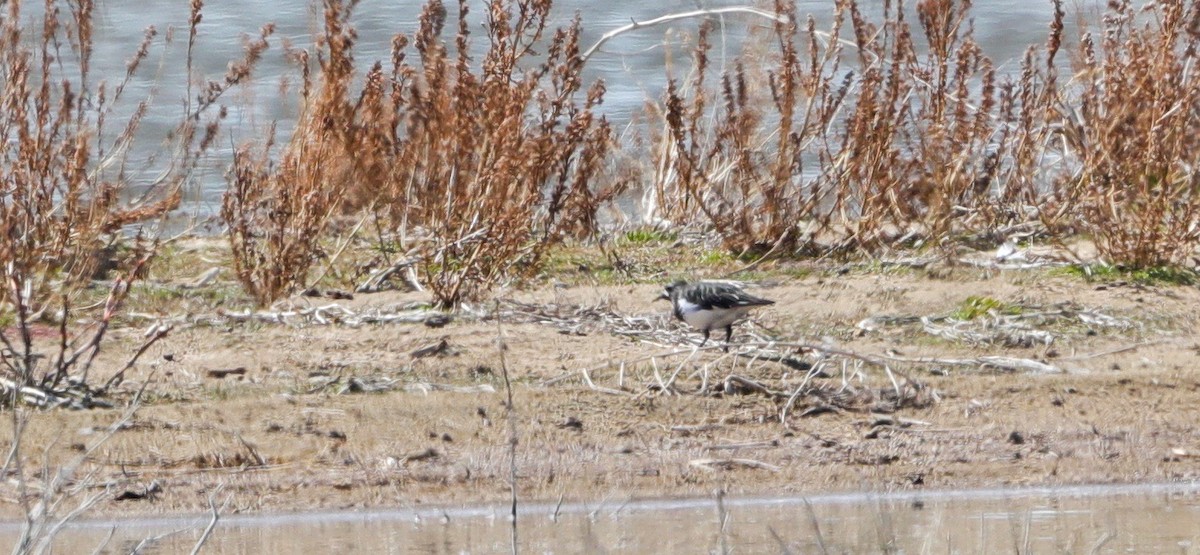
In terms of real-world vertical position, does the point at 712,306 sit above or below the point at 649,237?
above

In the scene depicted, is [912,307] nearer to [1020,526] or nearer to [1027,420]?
[1027,420]

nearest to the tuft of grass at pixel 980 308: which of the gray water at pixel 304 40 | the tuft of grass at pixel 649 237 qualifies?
the tuft of grass at pixel 649 237

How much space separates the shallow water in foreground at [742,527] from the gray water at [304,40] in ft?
29.8

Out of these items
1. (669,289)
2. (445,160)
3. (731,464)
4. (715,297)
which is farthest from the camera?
(445,160)

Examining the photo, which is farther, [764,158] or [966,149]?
[764,158]

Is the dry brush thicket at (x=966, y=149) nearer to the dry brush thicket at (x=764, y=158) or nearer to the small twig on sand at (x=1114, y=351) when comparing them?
the dry brush thicket at (x=764, y=158)

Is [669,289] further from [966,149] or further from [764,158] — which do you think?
[764,158]

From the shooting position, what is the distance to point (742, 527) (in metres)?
5.32

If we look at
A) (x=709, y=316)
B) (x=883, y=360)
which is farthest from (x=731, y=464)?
(x=709, y=316)

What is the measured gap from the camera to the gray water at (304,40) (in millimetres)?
15188

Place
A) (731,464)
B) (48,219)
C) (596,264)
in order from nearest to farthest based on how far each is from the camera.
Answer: (731,464) < (48,219) < (596,264)

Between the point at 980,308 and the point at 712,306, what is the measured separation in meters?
1.36

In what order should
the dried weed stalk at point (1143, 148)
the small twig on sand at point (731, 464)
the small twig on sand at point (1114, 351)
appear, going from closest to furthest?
the small twig on sand at point (731, 464)
the small twig on sand at point (1114, 351)
the dried weed stalk at point (1143, 148)

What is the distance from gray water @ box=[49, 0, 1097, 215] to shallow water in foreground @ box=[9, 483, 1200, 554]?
358 inches
